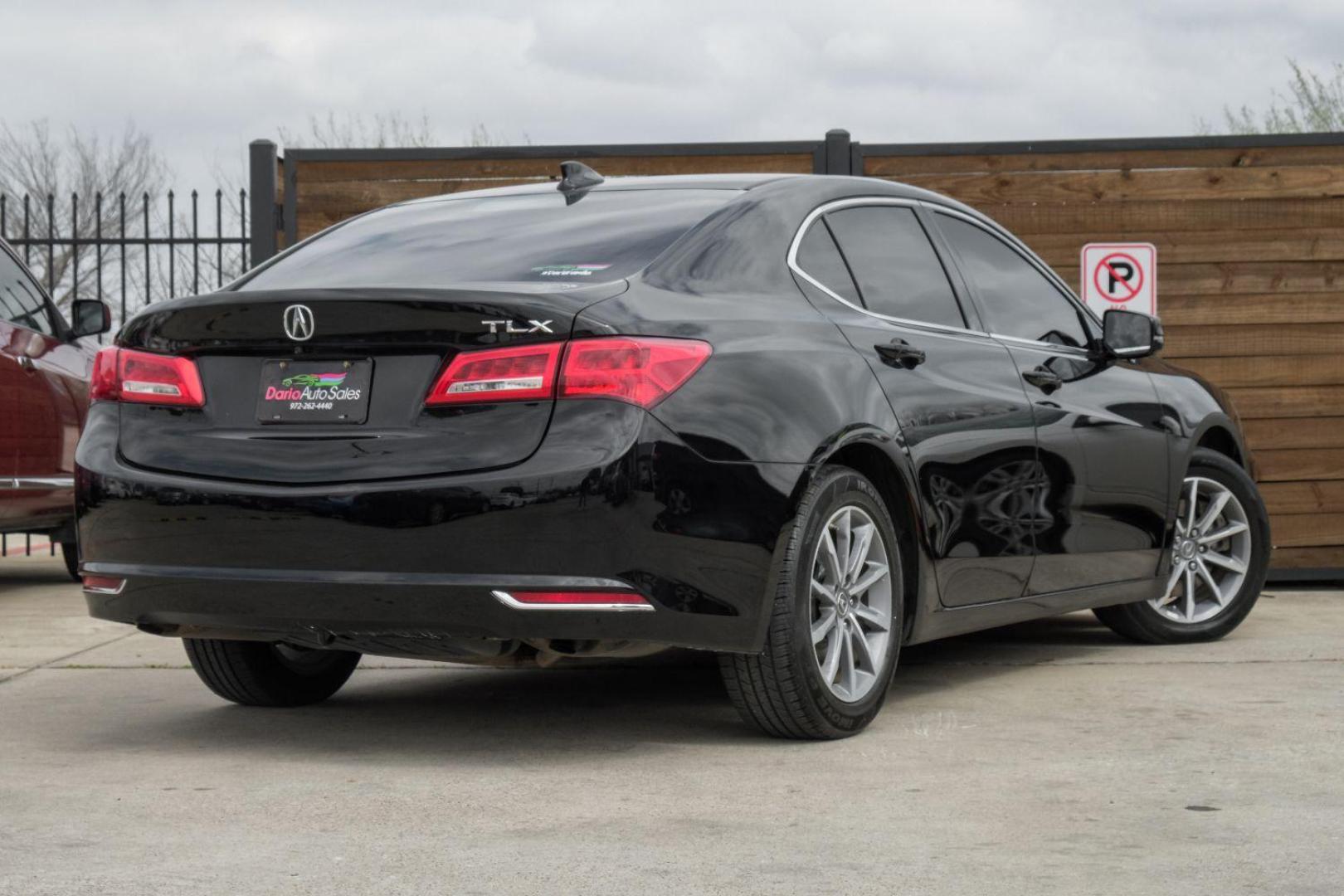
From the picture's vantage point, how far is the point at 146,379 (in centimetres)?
509

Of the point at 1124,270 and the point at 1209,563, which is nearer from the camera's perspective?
the point at 1209,563

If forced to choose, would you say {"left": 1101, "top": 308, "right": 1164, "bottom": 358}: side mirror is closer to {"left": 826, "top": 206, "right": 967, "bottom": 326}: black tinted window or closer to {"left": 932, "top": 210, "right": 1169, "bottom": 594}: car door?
{"left": 932, "top": 210, "right": 1169, "bottom": 594}: car door

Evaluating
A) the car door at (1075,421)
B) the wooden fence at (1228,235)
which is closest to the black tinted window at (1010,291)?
the car door at (1075,421)

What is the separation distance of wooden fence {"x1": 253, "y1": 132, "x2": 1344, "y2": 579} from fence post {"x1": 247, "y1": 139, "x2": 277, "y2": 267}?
0.02 metres

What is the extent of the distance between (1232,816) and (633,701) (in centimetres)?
224

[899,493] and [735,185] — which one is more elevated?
[735,185]

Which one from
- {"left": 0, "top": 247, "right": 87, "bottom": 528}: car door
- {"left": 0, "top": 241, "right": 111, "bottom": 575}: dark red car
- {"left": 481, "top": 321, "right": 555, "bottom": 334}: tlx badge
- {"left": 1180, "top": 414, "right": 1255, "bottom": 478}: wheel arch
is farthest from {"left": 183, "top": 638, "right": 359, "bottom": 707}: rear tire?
{"left": 0, "top": 241, "right": 111, "bottom": 575}: dark red car

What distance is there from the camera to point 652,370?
15.5ft

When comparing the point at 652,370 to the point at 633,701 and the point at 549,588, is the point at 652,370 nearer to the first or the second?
the point at 549,588

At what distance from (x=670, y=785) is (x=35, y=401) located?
21.5ft

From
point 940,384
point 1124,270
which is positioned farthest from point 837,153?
point 940,384

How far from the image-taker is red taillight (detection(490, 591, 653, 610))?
4648mm

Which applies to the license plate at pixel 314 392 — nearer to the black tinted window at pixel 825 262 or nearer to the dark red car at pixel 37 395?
the black tinted window at pixel 825 262

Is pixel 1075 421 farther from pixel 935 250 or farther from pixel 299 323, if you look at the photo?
pixel 299 323
